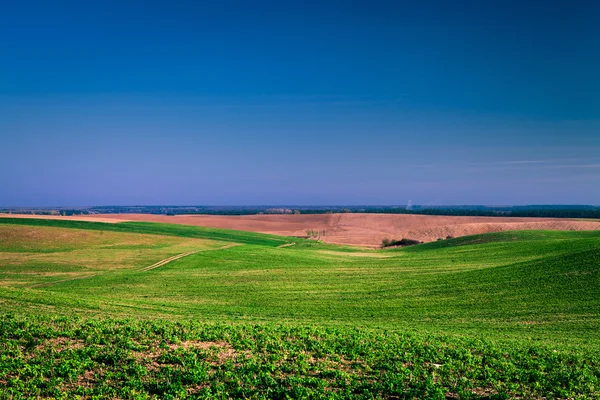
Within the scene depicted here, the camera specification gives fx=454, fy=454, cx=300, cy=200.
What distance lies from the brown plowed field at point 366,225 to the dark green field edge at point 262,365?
91752 millimetres

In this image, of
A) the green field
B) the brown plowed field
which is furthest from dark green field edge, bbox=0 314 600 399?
the brown plowed field

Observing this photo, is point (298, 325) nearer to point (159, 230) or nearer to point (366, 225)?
point (159, 230)

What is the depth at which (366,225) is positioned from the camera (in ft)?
502

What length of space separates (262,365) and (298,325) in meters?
9.46

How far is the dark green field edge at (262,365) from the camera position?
12969 mm

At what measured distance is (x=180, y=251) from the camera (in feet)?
221

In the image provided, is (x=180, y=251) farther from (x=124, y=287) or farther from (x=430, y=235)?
(x=430, y=235)

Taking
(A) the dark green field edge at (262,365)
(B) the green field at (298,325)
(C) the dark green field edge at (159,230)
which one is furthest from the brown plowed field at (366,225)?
(A) the dark green field edge at (262,365)

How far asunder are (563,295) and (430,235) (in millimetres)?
78509

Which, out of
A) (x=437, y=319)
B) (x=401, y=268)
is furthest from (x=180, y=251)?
(x=437, y=319)

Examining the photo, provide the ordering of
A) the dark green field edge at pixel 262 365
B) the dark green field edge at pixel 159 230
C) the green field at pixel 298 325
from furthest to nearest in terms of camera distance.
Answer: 1. the dark green field edge at pixel 159 230
2. the green field at pixel 298 325
3. the dark green field edge at pixel 262 365

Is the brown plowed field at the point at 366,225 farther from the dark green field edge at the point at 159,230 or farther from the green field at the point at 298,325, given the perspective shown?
the green field at the point at 298,325

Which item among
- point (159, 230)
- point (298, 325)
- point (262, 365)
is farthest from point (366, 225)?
point (262, 365)

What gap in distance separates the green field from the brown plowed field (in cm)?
5149
